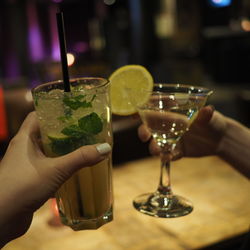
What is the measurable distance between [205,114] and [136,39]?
20.7ft

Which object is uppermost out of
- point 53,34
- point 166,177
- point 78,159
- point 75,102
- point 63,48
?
point 53,34

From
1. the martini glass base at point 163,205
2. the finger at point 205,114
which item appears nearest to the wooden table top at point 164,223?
the martini glass base at point 163,205

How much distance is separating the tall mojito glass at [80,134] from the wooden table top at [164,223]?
76 mm

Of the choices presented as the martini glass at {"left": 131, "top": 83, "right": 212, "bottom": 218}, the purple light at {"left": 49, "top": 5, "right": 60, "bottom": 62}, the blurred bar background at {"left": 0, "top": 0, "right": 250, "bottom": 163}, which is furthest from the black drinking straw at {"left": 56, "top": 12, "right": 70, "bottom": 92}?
the purple light at {"left": 49, "top": 5, "right": 60, "bottom": 62}

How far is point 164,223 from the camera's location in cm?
123

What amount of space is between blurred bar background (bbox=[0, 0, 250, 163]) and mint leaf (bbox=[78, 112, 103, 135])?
5.71 metres

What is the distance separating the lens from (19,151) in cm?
102

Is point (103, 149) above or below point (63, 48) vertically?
below

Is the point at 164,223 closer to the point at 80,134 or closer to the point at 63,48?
the point at 80,134

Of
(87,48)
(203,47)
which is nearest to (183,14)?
(203,47)

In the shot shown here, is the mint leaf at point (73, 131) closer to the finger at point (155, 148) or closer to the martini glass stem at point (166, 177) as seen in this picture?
the martini glass stem at point (166, 177)

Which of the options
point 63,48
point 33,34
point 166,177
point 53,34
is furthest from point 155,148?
point 53,34

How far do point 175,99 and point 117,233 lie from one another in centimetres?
46

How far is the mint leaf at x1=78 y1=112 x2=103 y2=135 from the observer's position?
100cm
